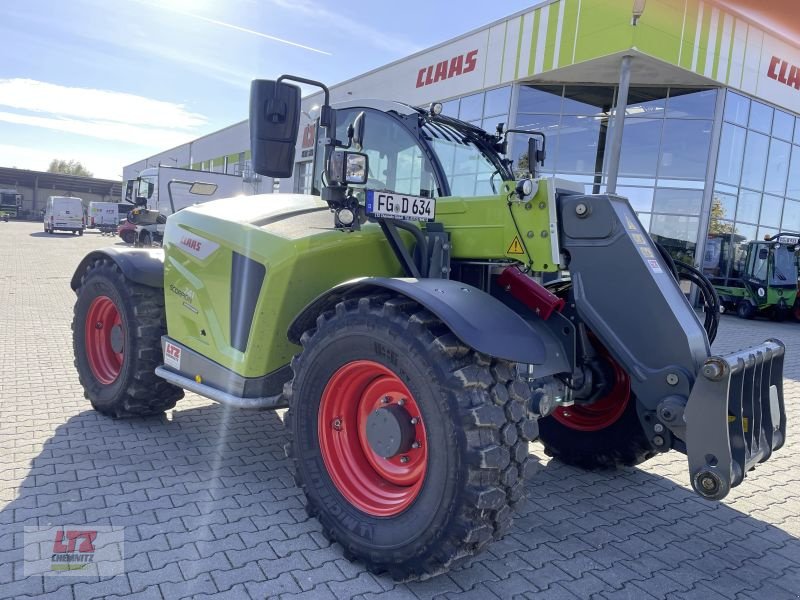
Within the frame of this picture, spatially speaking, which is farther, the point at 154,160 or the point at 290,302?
the point at 154,160

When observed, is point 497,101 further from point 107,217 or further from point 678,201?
point 107,217

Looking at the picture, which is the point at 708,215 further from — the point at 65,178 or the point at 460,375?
the point at 65,178

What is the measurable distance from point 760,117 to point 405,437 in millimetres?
18617

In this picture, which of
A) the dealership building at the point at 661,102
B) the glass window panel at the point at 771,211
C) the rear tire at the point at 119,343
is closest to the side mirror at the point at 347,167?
the rear tire at the point at 119,343

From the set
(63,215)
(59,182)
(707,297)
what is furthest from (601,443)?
(59,182)

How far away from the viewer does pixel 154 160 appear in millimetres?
57812

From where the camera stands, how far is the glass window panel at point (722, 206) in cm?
1655

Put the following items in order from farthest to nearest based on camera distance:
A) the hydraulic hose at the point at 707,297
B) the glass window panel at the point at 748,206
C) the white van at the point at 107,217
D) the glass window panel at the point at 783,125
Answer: the white van at the point at 107,217 < the glass window panel at the point at 783,125 < the glass window panel at the point at 748,206 < the hydraulic hose at the point at 707,297

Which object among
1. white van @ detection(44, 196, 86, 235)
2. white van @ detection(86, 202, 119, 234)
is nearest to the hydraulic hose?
white van @ detection(44, 196, 86, 235)

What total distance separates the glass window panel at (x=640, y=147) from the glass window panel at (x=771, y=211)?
15.2ft

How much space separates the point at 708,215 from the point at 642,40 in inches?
213

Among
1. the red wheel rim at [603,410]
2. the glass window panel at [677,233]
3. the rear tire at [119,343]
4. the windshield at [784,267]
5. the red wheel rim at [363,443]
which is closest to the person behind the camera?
the red wheel rim at [363,443]

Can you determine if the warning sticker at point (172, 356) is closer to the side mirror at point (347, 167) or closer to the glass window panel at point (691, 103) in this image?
the side mirror at point (347, 167)

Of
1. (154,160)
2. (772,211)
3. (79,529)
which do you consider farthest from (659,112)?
(154,160)
